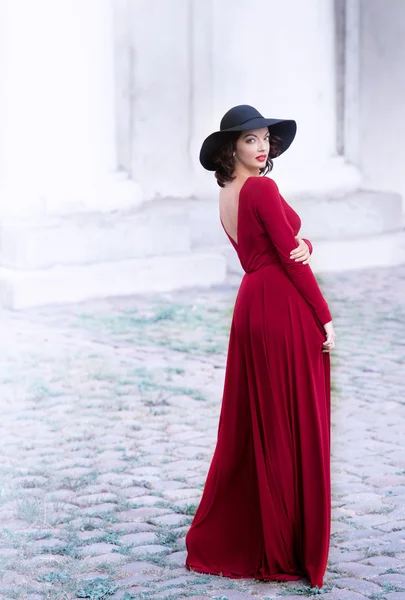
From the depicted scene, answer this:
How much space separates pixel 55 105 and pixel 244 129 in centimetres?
600

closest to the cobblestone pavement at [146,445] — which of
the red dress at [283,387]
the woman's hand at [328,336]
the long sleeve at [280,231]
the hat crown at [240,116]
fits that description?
the red dress at [283,387]

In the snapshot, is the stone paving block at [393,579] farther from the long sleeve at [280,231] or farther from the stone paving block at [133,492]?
the stone paving block at [133,492]

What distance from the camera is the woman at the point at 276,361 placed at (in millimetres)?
3768

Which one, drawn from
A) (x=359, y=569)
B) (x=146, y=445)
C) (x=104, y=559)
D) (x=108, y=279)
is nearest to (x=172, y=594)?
(x=104, y=559)

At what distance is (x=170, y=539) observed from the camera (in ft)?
14.1

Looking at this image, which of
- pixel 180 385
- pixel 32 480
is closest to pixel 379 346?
pixel 180 385

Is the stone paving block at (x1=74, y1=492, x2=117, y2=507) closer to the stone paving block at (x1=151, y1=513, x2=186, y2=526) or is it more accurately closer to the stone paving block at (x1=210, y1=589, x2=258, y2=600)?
the stone paving block at (x1=151, y1=513, x2=186, y2=526)

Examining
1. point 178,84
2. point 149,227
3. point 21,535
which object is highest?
point 178,84

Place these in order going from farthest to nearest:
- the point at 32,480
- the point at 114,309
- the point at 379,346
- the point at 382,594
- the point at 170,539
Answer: the point at 114,309
the point at 379,346
the point at 32,480
the point at 170,539
the point at 382,594

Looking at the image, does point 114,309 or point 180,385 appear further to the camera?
point 114,309

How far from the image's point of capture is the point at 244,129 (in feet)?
12.3

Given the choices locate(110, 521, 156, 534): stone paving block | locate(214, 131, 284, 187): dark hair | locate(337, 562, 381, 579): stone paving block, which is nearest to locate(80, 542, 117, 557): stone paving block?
locate(110, 521, 156, 534): stone paving block

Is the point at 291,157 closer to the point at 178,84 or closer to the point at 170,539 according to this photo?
the point at 178,84

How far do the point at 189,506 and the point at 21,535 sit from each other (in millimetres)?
727
